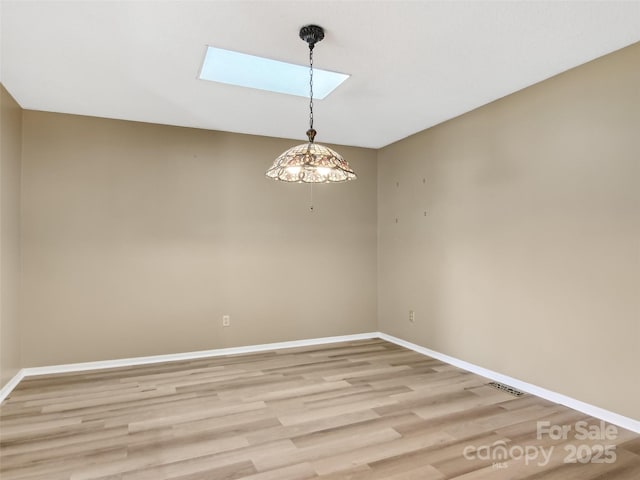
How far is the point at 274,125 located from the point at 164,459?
10.8 feet

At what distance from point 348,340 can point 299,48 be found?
11.9ft

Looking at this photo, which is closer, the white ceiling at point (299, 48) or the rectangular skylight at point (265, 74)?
the white ceiling at point (299, 48)

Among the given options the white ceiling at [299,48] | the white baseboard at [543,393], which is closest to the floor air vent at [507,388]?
the white baseboard at [543,393]

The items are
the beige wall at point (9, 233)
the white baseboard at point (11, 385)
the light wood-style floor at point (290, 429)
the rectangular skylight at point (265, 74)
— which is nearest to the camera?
the light wood-style floor at point (290, 429)

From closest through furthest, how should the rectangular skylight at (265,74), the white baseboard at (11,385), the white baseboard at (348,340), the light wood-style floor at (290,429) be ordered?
the light wood-style floor at (290,429) → the white baseboard at (348,340) → the rectangular skylight at (265,74) → the white baseboard at (11,385)

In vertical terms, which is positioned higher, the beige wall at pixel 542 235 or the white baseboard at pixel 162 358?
the beige wall at pixel 542 235

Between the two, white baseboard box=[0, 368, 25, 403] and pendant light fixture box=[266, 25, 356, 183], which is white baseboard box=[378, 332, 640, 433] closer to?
pendant light fixture box=[266, 25, 356, 183]

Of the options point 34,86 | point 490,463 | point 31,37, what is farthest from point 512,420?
point 34,86

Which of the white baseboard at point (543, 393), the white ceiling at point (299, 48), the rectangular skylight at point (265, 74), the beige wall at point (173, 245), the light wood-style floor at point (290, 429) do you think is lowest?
the light wood-style floor at point (290, 429)

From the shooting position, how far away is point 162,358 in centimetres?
423

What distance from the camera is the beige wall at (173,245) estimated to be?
388 cm

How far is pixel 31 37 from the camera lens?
2.49m

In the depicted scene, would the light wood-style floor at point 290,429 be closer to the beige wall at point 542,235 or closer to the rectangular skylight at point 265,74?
the beige wall at point 542,235

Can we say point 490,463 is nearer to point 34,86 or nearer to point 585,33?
point 585,33
